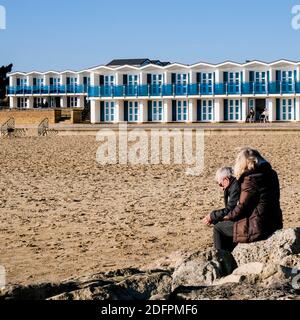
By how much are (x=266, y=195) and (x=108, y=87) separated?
2021 inches

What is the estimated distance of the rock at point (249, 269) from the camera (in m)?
5.47

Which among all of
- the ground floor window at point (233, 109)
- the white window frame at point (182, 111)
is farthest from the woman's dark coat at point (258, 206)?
the white window frame at point (182, 111)

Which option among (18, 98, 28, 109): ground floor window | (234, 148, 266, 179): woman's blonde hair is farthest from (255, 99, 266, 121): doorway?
(234, 148, 266, 179): woman's blonde hair

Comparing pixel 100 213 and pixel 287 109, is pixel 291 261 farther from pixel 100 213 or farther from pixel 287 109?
pixel 287 109

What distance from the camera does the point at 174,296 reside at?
4707 mm

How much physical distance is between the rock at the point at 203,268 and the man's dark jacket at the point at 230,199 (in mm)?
800

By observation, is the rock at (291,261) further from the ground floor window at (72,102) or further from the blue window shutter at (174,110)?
the ground floor window at (72,102)

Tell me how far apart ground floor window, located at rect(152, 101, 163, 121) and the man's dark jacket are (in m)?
48.6

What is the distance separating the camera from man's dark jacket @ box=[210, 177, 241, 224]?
268 inches

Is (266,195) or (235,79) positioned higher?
(235,79)

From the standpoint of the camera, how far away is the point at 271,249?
6.14m
